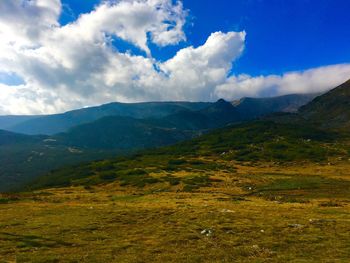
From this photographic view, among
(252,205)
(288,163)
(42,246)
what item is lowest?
(288,163)

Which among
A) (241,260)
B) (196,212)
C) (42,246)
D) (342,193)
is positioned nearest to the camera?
(241,260)

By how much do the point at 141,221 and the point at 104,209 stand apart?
1284cm

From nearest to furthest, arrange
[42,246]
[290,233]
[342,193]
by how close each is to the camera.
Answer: [42,246] < [290,233] < [342,193]

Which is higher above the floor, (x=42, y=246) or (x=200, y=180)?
(x=42, y=246)

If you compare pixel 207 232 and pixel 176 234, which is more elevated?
pixel 176 234

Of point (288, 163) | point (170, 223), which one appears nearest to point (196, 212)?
point (170, 223)

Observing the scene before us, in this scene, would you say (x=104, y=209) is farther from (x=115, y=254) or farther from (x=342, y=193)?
(x=342, y=193)

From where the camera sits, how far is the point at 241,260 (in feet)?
81.6

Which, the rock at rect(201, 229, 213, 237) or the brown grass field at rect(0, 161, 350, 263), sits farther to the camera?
the rock at rect(201, 229, 213, 237)

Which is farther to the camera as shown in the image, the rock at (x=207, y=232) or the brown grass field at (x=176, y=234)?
the rock at (x=207, y=232)

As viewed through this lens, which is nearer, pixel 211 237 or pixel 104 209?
pixel 211 237

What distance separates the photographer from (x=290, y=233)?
3325 centimetres

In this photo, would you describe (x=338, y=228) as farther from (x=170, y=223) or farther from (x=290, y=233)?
(x=170, y=223)

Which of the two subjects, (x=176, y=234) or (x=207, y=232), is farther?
(x=207, y=232)
